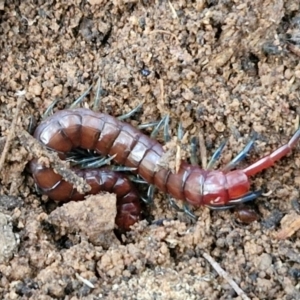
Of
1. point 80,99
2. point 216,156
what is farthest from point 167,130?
point 80,99

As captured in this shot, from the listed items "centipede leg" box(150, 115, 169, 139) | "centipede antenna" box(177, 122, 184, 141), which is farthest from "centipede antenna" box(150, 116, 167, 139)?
"centipede antenna" box(177, 122, 184, 141)

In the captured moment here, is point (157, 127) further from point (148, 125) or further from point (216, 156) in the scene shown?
point (216, 156)

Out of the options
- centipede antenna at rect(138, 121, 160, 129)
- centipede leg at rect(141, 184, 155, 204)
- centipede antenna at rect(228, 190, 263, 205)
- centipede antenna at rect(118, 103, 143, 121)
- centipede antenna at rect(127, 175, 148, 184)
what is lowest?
centipede leg at rect(141, 184, 155, 204)

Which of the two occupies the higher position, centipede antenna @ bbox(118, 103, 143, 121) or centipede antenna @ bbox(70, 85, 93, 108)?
centipede antenna @ bbox(70, 85, 93, 108)

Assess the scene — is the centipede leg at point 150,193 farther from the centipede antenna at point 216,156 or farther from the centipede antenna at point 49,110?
the centipede antenna at point 49,110

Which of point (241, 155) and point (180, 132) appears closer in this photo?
point (241, 155)

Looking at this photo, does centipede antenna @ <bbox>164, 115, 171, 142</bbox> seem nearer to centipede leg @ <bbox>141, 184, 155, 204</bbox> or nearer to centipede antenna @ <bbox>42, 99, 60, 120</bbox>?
centipede leg @ <bbox>141, 184, 155, 204</bbox>
